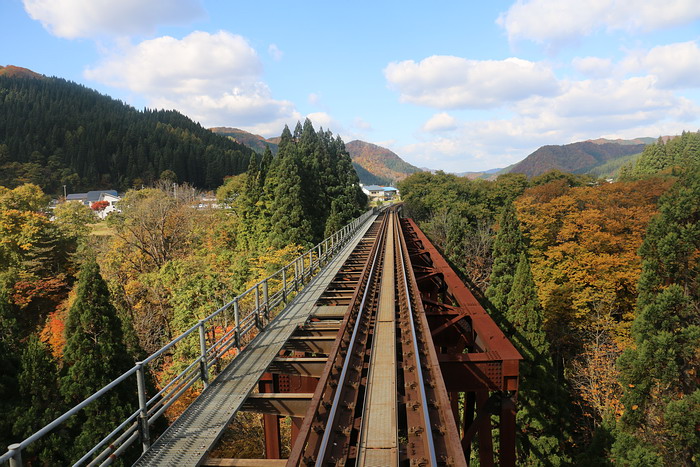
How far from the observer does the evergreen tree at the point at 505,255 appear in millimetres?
28472

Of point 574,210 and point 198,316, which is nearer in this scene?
point 198,316

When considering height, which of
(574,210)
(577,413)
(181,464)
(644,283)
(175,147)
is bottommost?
(577,413)

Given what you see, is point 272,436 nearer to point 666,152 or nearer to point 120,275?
point 120,275

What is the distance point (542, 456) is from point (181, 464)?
794 inches

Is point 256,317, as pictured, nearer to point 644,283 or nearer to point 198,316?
point 198,316

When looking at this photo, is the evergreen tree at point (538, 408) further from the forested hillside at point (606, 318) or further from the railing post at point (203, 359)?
the railing post at point (203, 359)

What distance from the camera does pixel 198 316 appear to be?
885 inches

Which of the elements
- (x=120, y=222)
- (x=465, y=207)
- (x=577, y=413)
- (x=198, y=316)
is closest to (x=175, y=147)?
(x=120, y=222)

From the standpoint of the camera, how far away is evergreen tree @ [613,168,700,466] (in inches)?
606

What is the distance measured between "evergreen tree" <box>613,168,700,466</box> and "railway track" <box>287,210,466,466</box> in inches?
567

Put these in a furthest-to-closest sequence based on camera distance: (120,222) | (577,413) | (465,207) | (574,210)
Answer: (465,207) → (120,222) → (574,210) → (577,413)

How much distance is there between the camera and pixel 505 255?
29875mm

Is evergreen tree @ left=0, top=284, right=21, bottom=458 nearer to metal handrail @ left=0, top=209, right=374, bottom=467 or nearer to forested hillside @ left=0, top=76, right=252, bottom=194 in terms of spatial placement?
metal handrail @ left=0, top=209, right=374, bottom=467

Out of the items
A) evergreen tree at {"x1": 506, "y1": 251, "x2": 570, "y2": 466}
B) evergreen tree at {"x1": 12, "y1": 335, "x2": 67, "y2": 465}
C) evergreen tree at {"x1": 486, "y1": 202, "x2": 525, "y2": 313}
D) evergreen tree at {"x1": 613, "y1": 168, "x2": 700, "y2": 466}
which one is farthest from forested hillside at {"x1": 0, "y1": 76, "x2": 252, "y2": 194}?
evergreen tree at {"x1": 613, "y1": 168, "x2": 700, "y2": 466}
